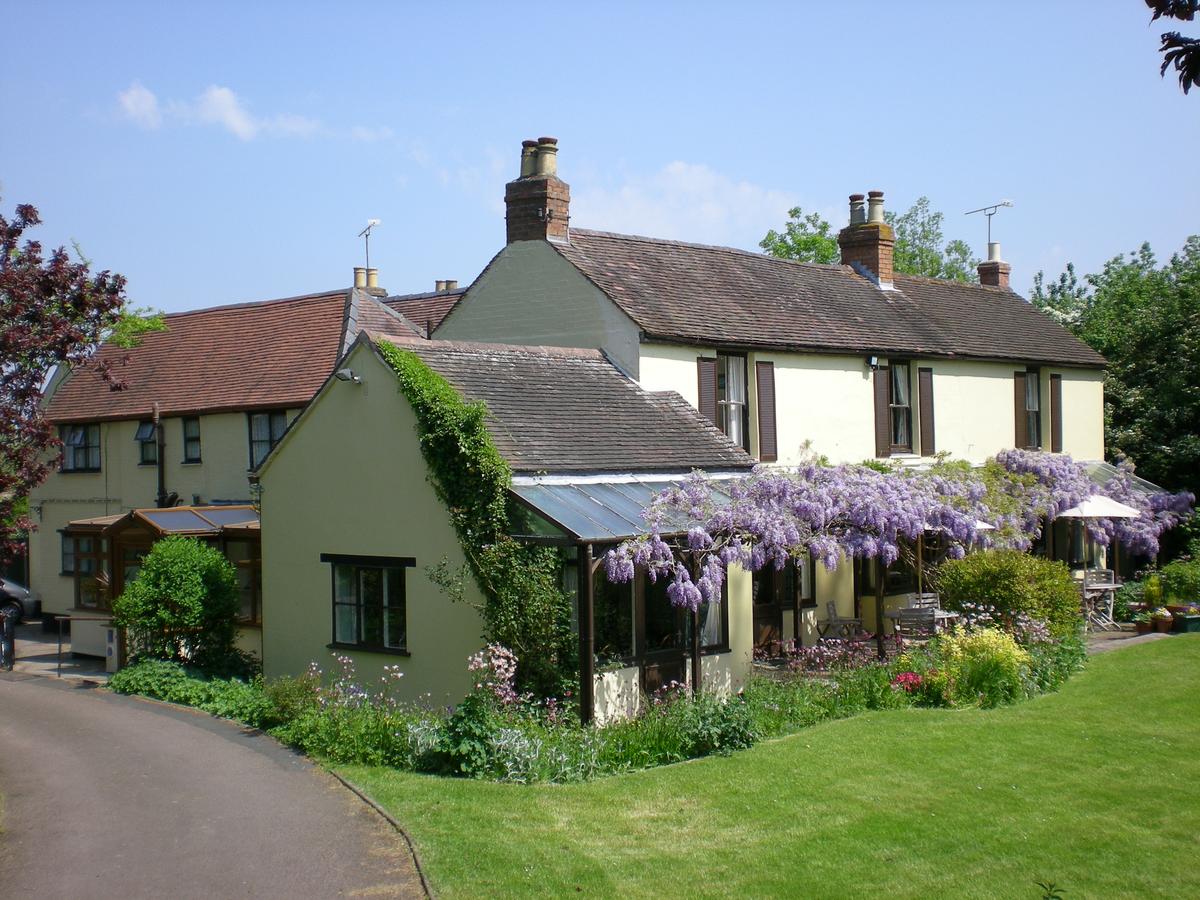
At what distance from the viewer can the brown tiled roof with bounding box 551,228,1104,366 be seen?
21.2 m

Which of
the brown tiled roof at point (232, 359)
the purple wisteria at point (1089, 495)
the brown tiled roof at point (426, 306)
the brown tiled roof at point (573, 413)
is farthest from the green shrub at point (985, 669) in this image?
the brown tiled roof at point (426, 306)

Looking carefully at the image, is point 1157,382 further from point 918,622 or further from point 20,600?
point 20,600

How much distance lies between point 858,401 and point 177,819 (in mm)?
15552

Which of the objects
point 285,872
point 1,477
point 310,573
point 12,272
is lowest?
point 285,872

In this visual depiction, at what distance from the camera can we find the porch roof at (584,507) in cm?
1485

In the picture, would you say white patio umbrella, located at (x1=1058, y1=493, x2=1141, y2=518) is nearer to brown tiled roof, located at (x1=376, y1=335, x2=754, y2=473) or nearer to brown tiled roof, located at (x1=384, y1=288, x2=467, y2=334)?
brown tiled roof, located at (x1=376, y1=335, x2=754, y2=473)

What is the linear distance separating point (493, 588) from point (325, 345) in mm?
14152

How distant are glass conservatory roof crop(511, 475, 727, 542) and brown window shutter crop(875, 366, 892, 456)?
7709mm

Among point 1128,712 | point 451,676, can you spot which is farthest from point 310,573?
point 1128,712

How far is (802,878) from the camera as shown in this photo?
32.3 feet

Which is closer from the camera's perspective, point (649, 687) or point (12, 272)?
point (12, 272)

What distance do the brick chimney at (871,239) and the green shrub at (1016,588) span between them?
9.19m

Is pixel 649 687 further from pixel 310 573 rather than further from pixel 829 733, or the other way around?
pixel 310 573

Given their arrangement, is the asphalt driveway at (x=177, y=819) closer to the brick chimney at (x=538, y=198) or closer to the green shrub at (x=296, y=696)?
the green shrub at (x=296, y=696)
